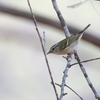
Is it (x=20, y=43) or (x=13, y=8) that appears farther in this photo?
(x=20, y=43)

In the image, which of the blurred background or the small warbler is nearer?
the small warbler

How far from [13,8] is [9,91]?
740mm

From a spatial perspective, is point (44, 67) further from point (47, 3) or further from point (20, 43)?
point (47, 3)

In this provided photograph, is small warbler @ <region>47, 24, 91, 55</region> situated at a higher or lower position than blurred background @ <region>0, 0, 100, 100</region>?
lower

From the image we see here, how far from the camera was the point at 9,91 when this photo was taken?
5.18 feet

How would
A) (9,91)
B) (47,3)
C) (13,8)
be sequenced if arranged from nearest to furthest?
(13,8)
(9,91)
(47,3)

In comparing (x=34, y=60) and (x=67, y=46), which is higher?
(x=34, y=60)

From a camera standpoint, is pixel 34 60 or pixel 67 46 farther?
pixel 34 60

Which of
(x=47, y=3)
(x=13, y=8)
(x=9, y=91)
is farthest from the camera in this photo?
(x=47, y=3)

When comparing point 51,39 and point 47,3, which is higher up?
point 47,3

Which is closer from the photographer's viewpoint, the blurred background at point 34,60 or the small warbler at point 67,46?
the small warbler at point 67,46

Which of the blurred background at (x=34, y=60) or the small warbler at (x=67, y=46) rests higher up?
the blurred background at (x=34, y=60)

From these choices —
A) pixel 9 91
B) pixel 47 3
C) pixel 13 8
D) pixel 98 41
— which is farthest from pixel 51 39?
pixel 98 41

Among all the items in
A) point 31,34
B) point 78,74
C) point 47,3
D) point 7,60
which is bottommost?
point 78,74
